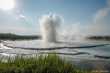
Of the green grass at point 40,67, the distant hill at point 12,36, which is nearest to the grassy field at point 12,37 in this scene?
the distant hill at point 12,36

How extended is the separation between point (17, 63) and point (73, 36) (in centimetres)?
117

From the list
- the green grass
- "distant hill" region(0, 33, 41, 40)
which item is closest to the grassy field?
"distant hill" region(0, 33, 41, 40)

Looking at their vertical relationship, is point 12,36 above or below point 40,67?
above

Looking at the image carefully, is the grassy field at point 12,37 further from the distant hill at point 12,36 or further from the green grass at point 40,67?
the green grass at point 40,67

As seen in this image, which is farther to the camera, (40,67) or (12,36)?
(12,36)

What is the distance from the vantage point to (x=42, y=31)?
4.98 metres

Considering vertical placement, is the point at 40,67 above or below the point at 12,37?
below

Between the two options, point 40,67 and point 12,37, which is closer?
point 40,67

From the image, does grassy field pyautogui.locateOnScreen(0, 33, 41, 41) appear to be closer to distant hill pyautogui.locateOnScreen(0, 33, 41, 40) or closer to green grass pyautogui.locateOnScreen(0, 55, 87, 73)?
distant hill pyautogui.locateOnScreen(0, 33, 41, 40)

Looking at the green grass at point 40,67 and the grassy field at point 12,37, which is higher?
the grassy field at point 12,37

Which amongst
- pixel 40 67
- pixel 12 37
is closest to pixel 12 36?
pixel 12 37

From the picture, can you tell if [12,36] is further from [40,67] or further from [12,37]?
[40,67]

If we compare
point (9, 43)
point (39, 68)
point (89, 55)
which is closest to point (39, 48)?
point (9, 43)

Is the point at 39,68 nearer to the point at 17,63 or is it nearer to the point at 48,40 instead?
the point at 17,63
